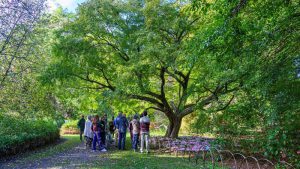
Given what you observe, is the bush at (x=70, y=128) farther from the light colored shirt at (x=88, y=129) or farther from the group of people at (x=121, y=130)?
the light colored shirt at (x=88, y=129)

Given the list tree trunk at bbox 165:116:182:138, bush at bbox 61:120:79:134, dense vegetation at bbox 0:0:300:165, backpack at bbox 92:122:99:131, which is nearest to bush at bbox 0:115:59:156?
dense vegetation at bbox 0:0:300:165

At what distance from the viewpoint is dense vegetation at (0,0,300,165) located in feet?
23.8

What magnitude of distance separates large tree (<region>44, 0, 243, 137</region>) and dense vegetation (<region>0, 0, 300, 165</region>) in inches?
1.9

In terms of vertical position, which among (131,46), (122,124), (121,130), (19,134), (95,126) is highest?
(131,46)

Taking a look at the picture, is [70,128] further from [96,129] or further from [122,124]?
[122,124]

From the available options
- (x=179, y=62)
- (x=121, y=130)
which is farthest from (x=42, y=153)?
(x=179, y=62)

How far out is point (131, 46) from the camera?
547 inches

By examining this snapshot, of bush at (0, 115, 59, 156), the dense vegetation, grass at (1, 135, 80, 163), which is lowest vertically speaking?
grass at (1, 135, 80, 163)

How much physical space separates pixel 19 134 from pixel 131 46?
628cm

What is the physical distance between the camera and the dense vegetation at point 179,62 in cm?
726

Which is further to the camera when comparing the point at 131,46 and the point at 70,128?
the point at 70,128

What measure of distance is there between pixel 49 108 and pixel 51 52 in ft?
9.07

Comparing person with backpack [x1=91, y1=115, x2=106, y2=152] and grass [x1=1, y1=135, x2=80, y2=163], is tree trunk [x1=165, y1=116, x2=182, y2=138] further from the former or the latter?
grass [x1=1, y1=135, x2=80, y2=163]

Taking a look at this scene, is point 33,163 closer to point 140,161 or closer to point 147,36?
point 140,161
